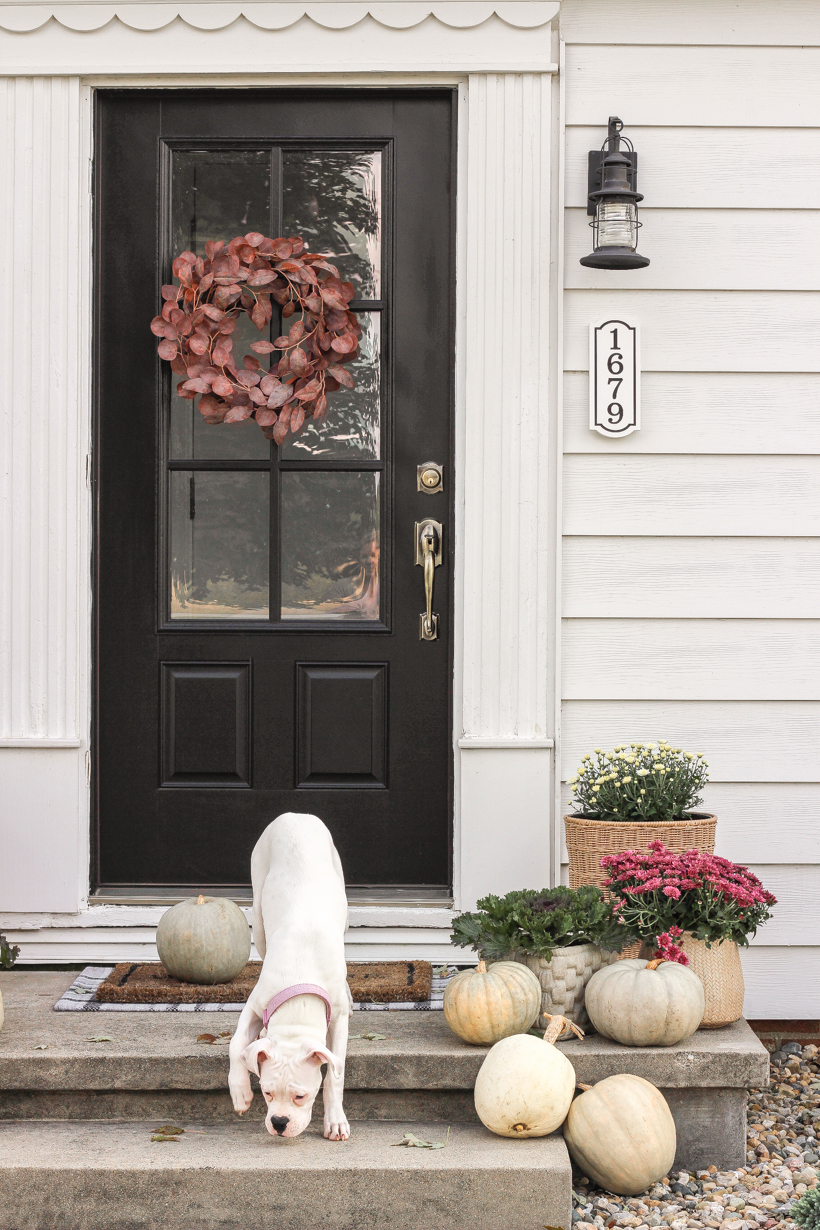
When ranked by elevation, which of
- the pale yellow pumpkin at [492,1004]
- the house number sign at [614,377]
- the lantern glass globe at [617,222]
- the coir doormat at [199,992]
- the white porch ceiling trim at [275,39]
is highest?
the white porch ceiling trim at [275,39]

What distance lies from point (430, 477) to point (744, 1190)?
7.29ft

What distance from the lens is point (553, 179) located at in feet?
12.0

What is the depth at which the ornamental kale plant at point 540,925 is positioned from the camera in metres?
2.92

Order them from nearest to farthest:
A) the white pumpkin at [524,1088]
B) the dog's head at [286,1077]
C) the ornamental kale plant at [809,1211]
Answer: the ornamental kale plant at [809,1211]
the dog's head at [286,1077]
the white pumpkin at [524,1088]

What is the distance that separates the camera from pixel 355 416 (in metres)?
3.76

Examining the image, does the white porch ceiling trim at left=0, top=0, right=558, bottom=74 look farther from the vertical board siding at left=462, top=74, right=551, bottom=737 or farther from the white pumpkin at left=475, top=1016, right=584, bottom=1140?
the white pumpkin at left=475, top=1016, right=584, bottom=1140

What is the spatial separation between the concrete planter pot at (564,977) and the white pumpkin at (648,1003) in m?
0.08

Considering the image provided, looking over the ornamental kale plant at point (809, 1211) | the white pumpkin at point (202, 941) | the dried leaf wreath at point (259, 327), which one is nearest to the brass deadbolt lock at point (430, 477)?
the dried leaf wreath at point (259, 327)

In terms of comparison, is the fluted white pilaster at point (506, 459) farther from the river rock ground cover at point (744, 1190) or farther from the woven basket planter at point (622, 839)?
the river rock ground cover at point (744, 1190)

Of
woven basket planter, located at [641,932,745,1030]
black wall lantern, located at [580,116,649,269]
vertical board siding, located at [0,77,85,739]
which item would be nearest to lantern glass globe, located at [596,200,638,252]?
black wall lantern, located at [580,116,649,269]

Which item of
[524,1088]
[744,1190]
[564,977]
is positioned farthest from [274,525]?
[744,1190]

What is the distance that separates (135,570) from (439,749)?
1167mm

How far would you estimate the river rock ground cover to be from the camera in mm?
2605

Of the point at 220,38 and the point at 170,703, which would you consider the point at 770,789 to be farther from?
the point at 220,38
